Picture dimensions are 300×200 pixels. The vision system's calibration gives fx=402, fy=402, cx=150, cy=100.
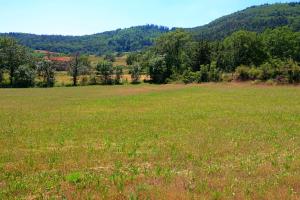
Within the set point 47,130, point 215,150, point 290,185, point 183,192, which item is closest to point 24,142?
point 47,130

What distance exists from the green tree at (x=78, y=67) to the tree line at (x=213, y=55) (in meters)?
16.0

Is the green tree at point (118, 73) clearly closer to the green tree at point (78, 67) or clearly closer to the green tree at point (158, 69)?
the green tree at point (158, 69)

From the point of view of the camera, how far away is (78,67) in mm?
112000

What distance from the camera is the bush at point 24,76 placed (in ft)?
343

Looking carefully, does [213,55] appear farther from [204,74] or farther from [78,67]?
[78,67]

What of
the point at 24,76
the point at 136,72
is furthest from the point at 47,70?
the point at 136,72

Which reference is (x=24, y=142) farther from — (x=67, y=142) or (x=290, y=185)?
(x=290, y=185)

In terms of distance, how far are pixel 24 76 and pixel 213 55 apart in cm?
5012

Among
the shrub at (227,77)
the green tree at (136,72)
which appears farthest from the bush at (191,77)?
the green tree at (136,72)

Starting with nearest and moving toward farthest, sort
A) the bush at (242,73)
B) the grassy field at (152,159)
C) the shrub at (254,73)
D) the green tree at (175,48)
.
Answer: the grassy field at (152,159)
the shrub at (254,73)
the bush at (242,73)
the green tree at (175,48)

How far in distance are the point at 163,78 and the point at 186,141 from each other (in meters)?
86.8

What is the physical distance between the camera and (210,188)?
454 inches

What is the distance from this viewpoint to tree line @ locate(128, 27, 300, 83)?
96.9m

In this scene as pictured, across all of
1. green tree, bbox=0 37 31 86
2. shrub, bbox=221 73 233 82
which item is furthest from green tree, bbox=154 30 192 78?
green tree, bbox=0 37 31 86
